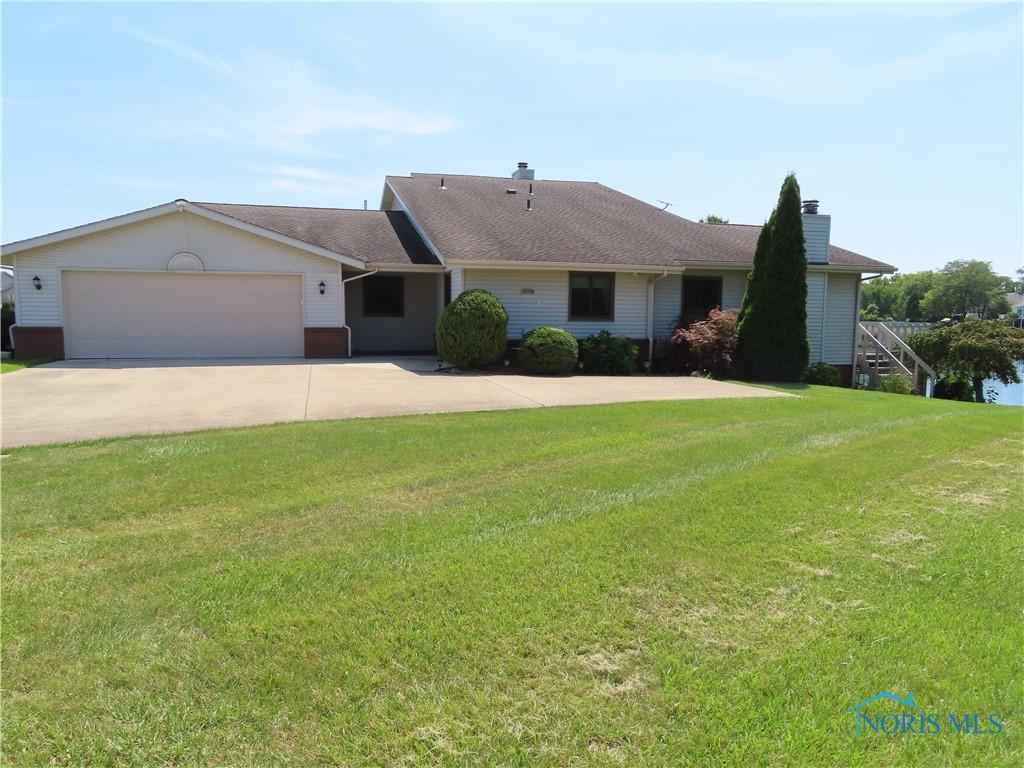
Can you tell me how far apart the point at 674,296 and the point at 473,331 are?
673cm

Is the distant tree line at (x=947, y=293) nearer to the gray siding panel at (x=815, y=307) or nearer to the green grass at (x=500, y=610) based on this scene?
the gray siding panel at (x=815, y=307)

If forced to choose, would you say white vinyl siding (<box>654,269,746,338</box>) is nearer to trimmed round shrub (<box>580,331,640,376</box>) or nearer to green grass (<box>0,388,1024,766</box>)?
trimmed round shrub (<box>580,331,640,376</box>)

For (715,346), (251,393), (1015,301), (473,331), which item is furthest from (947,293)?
(251,393)

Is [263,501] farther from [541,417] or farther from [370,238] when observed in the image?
[370,238]

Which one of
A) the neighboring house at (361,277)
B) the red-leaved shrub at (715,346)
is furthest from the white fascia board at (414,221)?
the red-leaved shrub at (715,346)

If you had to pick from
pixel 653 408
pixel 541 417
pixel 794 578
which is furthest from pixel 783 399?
pixel 794 578

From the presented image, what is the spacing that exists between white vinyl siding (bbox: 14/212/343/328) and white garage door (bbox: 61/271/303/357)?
0.85ft

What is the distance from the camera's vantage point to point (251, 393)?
→ 1092 cm

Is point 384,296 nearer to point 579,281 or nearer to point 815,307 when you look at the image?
point 579,281

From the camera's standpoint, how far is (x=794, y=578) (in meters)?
3.79

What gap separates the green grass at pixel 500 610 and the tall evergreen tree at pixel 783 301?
964cm

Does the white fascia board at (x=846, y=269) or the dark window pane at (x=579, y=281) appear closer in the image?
the dark window pane at (x=579, y=281)

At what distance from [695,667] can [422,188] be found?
20.8m

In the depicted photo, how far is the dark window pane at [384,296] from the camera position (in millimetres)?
20219
